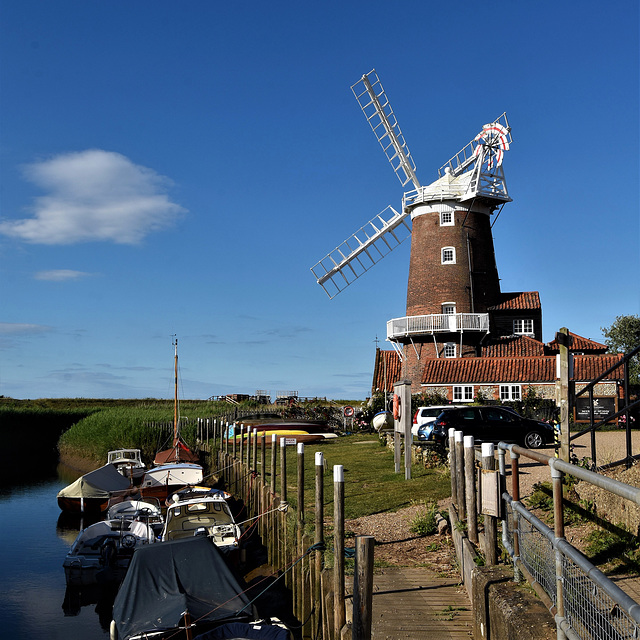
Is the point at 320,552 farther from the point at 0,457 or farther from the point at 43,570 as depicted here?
the point at 0,457

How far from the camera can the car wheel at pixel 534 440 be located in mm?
25891

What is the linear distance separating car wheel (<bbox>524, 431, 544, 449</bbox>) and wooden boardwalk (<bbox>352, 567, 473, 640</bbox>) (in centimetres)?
1581

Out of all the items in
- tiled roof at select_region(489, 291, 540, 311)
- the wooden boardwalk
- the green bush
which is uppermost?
tiled roof at select_region(489, 291, 540, 311)

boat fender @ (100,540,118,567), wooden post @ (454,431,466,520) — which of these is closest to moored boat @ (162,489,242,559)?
boat fender @ (100,540,118,567)

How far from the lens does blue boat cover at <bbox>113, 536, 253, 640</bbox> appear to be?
11.8 meters

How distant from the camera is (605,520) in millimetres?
10266

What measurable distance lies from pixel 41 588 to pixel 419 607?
14.8m

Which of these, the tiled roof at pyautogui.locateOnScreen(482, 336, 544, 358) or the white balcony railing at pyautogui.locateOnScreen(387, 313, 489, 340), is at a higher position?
the white balcony railing at pyautogui.locateOnScreen(387, 313, 489, 340)

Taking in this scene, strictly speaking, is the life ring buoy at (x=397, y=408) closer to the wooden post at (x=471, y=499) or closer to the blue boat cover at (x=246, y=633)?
the wooden post at (x=471, y=499)

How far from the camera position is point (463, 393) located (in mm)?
42094

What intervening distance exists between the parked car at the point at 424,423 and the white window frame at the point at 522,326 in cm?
1878

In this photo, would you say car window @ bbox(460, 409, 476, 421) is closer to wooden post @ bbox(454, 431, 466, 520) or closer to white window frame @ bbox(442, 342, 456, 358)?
wooden post @ bbox(454, 431, 466, 520)

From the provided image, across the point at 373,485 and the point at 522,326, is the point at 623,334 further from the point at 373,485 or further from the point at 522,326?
the point at 373,485

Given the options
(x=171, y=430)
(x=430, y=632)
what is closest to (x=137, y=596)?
(x=430, y=632)
